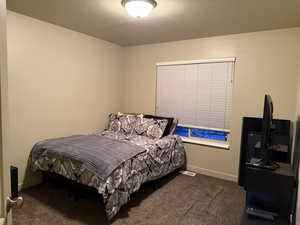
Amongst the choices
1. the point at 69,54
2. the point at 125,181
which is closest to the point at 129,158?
the point at 125,181

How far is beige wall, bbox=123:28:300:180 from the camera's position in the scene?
9.25ft

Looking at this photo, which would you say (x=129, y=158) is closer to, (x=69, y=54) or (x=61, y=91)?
(x=61, y=91)

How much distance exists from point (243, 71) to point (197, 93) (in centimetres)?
79

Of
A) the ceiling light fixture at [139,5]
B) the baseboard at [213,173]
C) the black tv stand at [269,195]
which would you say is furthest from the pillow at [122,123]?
the black tv stand at [269,195]

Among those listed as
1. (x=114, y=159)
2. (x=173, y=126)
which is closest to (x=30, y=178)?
(x=114, y=159)

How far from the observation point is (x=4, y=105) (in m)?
0.75

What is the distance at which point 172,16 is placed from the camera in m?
2.54

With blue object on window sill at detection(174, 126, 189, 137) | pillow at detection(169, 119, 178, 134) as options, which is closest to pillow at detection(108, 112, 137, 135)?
pillow at detection(169, 119, 178, 134)

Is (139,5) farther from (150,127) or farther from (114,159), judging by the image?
(150,127)

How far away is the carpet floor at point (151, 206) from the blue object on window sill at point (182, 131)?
38.1 inches

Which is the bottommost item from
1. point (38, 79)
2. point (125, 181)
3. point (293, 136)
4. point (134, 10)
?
point (125, 181)

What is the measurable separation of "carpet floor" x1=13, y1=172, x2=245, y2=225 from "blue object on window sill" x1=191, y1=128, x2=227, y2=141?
76 cm

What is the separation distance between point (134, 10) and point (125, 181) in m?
1.83

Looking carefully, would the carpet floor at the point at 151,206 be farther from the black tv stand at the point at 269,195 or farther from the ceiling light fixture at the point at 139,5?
the ceiling light fixture at the point at 139,5
